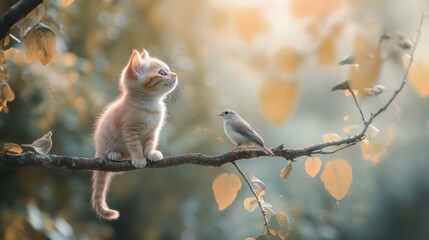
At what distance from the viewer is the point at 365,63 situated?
0.41m

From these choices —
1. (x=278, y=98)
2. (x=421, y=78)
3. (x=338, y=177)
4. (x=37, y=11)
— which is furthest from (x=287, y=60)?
(x=37, y=11)

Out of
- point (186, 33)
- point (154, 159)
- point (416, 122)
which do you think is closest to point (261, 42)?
point (154, 159)

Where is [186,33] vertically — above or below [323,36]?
above

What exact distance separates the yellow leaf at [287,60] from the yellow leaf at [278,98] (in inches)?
0.5

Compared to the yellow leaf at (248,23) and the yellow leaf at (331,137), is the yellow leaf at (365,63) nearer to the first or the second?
the yellow leaf at (248,23)

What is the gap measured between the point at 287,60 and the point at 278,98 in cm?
3

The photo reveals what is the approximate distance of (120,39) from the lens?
3.35 meters

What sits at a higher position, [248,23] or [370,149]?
[248,23]

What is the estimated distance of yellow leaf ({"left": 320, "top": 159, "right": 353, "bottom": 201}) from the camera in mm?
782

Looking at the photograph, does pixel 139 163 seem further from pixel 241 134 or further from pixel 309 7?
pixel 309 7

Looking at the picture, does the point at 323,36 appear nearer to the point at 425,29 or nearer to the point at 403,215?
the point at 425,29

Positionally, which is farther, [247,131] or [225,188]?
[247,131]

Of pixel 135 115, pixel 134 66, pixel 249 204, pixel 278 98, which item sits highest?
pixel 134 66

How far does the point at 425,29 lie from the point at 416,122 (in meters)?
2.20
